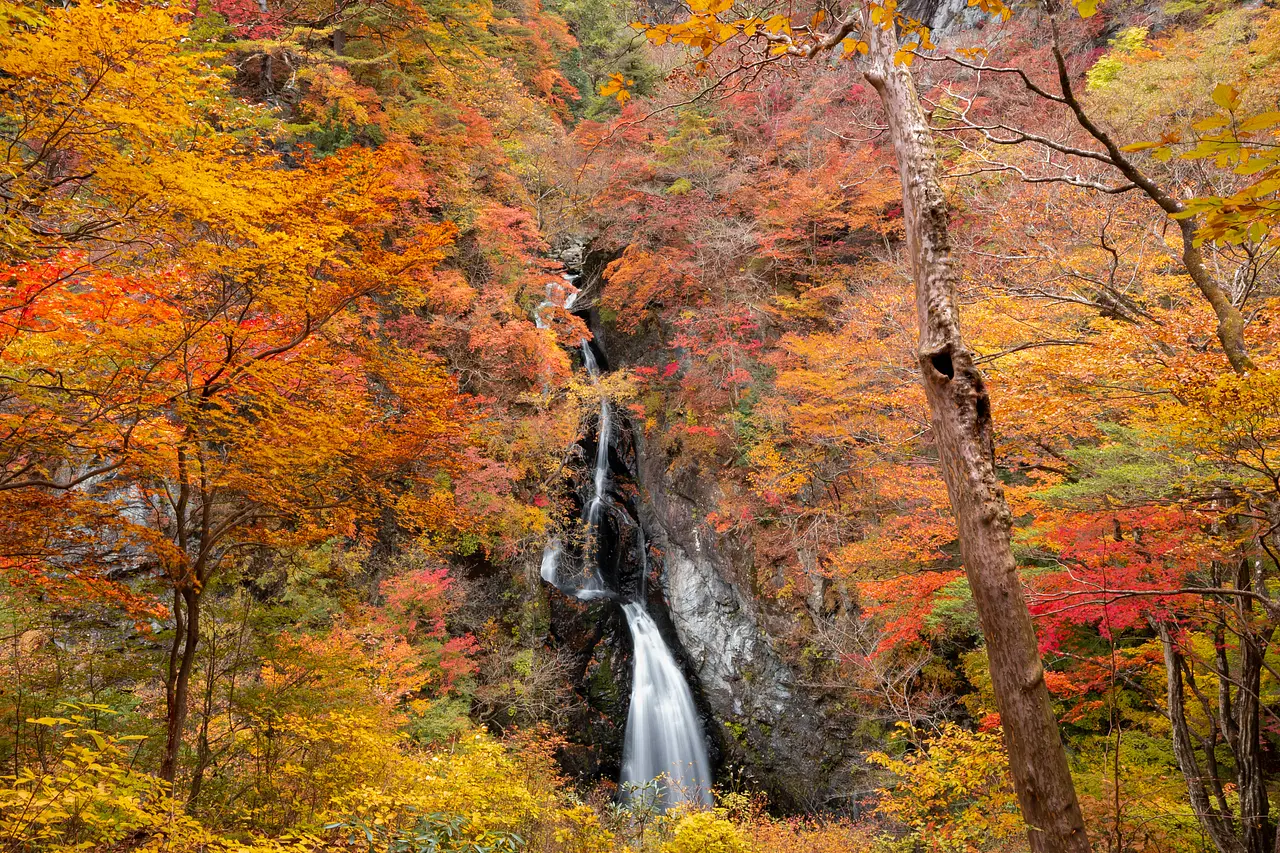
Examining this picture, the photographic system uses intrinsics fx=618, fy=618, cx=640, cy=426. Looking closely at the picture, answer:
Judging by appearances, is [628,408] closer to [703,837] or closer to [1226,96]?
[703,837]

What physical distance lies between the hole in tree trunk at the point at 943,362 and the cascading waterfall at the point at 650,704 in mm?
11518

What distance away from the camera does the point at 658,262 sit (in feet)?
55.0

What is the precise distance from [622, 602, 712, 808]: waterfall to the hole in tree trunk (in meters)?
12.2

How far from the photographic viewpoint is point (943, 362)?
3182mm

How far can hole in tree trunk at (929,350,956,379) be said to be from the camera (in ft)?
10.4

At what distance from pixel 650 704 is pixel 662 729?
61 cm

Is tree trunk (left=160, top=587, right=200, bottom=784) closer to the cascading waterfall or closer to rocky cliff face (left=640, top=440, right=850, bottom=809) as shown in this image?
the cascading waterfall

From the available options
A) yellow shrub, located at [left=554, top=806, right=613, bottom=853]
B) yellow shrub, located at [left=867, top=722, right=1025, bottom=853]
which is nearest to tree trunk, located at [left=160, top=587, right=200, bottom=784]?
yellow shrub, located at [left=554, top=806, right=613, bottom=853]

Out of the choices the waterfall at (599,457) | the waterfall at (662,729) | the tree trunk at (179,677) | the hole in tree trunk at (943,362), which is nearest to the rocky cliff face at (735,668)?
the waterfall at (662,729)

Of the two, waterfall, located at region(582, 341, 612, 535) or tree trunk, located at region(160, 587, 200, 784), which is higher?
waterfall, located at region(582, 341, 612, 535)

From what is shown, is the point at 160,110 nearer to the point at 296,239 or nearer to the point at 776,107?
the point at 296,239

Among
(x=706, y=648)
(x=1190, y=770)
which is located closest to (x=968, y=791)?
(x=1190, y=770)

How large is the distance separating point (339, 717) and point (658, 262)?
13491mm

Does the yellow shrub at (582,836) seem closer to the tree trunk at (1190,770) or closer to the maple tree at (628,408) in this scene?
the maple tree at (628,408)
